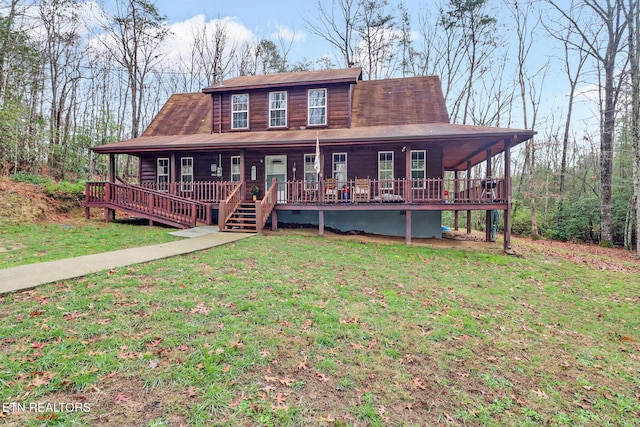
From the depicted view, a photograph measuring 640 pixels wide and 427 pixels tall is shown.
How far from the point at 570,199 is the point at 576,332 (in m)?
20.7

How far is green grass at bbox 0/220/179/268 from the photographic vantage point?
694 centimetres

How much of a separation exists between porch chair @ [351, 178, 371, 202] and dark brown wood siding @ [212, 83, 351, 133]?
353 centimetres

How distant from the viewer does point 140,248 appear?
809 cm

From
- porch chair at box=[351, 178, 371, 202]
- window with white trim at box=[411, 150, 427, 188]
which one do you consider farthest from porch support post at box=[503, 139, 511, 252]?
porch chair at box=[351, 178, 371, 202]

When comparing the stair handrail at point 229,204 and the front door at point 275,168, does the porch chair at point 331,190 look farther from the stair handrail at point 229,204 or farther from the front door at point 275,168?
the stair handrail at point 229,204

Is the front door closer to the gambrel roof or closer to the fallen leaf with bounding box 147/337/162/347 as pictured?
the gambrel roof

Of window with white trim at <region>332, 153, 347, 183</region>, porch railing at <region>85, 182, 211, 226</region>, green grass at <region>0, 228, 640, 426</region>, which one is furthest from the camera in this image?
window with white trim at <region>332, 153, 347, 183</region>

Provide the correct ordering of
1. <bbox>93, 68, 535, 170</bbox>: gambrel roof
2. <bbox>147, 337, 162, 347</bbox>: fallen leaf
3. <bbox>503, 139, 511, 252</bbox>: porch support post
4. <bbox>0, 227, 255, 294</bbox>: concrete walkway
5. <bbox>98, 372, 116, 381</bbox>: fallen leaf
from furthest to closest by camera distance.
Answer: <bbox>93, 68, 535, 170</bbox>: gambrel roof
<bbox>503, 139, 511, 252</bbox>: porch support post
<bbox>0, 227, 255, 294</bbox>: concrete walkway
<bbox>147, 337, 162, 347</bbox>: fallen leaf
<bbox>98, 372, 116, 381</bbox>: fallen leaf

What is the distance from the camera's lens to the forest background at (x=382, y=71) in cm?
1627

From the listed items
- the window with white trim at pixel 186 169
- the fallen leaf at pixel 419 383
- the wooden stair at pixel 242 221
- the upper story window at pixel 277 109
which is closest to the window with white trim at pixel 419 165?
the upper story window at pixel 277 109

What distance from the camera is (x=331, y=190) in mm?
12773

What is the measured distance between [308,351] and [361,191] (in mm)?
9121

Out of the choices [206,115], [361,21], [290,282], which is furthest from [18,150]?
[361,21]

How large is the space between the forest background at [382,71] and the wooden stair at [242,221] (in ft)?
32.9
